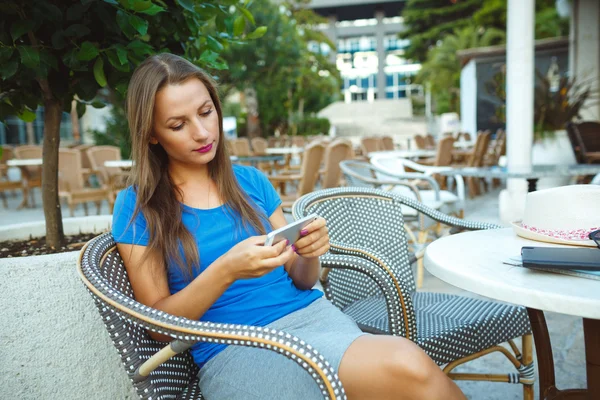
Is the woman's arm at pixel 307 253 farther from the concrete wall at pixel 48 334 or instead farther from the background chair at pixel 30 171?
the background chair at pixel 30 171

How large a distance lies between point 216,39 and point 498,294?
1657 millimetres

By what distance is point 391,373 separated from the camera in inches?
43.6

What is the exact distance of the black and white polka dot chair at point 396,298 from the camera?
5.29ft

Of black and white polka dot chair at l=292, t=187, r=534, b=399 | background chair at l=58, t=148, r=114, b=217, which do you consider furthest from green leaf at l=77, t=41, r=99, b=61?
background chair at l=58, t=148, r=114, b=217

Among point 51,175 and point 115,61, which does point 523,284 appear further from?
point 51,175

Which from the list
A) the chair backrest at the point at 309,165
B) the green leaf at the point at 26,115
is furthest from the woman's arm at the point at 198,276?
the chair backrest at the point at 309,165

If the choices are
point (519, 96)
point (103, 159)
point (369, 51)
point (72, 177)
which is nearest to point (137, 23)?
point (519, 96)

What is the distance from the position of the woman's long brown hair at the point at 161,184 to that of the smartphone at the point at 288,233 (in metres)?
0.29

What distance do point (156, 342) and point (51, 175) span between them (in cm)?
108

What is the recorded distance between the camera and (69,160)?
6.62 meters

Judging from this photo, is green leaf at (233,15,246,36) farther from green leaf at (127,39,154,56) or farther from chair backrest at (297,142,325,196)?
chair backrest at (297,142,325,196)

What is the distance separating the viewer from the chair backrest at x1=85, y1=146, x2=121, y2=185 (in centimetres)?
770

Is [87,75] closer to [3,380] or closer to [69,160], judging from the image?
[3,380]

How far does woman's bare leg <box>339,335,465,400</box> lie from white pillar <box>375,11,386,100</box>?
51.6 m
